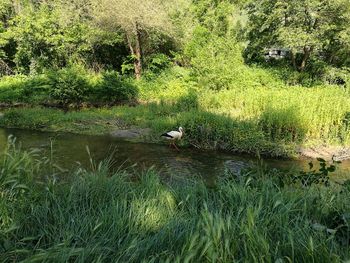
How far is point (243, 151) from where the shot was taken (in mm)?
10883

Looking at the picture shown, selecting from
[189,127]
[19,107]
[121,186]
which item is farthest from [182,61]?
[121,186]

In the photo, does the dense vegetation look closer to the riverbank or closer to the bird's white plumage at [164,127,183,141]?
the riverbank

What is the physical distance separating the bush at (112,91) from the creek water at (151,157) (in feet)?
18.5

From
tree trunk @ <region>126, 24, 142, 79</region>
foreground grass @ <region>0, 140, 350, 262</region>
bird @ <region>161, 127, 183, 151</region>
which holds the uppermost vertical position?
foreground grass @ <region>0, 140, 350, 262</region>

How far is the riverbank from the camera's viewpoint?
10.8 metres

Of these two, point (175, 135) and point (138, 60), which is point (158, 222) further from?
point (138, 60)

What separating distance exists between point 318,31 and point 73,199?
16825 mm

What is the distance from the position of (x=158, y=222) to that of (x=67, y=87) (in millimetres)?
14681

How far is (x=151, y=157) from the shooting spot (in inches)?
408

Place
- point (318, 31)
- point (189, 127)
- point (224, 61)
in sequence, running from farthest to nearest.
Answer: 1. point (318, 31)
2. point (224, 61)
3. point (189, 127)

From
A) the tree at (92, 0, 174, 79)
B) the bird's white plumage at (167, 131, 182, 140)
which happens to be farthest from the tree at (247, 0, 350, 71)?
the bird's white plumage at (167, 131, 182, 140)

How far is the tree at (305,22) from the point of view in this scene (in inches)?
690

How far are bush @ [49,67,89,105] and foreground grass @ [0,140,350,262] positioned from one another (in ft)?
43.0

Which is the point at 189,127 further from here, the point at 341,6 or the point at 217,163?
the point at 341,6
